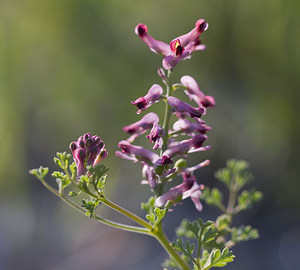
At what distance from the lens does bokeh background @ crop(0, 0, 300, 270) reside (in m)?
9.04

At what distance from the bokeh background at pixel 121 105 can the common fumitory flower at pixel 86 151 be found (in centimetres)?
665

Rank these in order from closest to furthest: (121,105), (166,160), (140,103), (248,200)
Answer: (166,160) < (140,103) < (248,200) < (121,105)

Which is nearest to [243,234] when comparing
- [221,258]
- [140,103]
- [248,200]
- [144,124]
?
[248,200]

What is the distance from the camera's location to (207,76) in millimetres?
10273

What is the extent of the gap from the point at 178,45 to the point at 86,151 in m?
0.61

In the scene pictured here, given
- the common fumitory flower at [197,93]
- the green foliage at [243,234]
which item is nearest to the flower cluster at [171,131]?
the common fumitory flower at [197,93]

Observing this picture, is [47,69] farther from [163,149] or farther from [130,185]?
[163,149]

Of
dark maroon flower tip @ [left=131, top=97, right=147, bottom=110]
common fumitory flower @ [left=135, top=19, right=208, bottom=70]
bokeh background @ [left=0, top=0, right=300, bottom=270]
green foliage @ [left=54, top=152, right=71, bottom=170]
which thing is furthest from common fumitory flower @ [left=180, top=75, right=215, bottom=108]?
bokeh background @ [left=0, top=0, right=300, bottom=270]

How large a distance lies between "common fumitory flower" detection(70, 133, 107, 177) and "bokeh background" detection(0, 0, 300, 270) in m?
6.65

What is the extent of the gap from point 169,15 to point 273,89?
340 cm

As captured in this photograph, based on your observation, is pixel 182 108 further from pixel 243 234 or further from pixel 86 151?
pixel 243 234

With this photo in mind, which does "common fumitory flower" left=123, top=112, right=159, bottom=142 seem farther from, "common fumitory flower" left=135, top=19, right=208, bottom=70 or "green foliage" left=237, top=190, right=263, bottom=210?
"green foliage" left=237, top=190, right=263, bottom=210

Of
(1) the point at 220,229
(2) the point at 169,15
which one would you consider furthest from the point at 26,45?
(1) the point at 220,229

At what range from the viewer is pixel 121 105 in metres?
10.4
